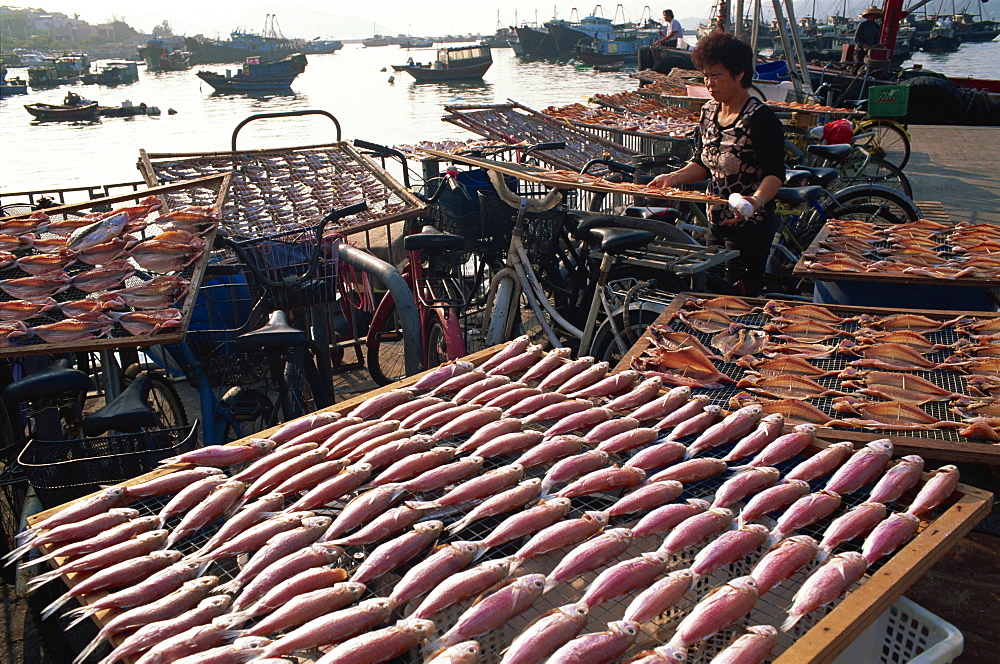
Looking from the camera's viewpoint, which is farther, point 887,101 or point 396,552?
point 887,101

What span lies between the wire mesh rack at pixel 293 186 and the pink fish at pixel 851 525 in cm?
467

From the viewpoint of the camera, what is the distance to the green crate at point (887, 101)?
487 inches

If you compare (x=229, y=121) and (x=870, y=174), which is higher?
(x=229, y=121)

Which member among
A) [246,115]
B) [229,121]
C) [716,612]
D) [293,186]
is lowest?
[716,612]

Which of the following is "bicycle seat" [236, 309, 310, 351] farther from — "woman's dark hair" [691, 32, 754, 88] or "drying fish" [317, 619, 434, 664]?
"woman's dark hair" [691, 32, 754, 88]

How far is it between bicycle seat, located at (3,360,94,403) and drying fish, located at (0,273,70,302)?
72cm

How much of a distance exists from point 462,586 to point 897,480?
160cm

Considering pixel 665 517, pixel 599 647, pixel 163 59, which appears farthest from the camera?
pixel 163 59

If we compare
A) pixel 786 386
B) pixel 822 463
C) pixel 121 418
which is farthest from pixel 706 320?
pixel 121 418

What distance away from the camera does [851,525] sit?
2.23m

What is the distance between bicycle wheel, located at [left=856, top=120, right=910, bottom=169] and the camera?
12133mm

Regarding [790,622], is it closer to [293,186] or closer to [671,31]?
[293,186]

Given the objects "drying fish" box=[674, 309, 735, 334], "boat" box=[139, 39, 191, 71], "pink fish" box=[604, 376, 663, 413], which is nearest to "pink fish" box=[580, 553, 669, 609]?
"pink fish" box=[604, 376, 663, 413]

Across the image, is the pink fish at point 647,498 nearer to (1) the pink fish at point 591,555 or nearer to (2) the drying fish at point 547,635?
(1) the pink fish at point 591,555
